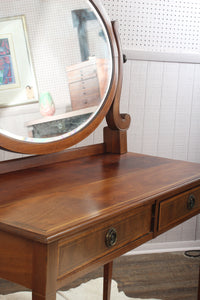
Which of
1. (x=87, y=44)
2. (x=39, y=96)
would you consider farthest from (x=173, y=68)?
(x=39, y=96)

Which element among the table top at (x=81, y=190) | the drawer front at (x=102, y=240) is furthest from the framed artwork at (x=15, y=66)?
the drawer front at (x=102, y=240)

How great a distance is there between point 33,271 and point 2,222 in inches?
5.7

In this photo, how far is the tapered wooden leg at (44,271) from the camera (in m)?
0.99

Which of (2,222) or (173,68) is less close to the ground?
(173,68)

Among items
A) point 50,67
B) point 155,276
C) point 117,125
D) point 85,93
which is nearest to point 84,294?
point 155,276

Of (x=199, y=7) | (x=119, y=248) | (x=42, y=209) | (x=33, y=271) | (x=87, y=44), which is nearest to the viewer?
(x=33, y=271)

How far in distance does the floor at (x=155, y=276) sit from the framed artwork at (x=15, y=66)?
4.41 ft

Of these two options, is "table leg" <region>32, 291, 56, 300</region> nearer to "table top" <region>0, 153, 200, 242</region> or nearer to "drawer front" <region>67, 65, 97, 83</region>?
"table top" <region>0, 153, 200, 242</region>

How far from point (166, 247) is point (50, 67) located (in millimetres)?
1878

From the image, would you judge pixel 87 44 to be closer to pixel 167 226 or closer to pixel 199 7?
pixel 167 226

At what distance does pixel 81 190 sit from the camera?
1.33 meters

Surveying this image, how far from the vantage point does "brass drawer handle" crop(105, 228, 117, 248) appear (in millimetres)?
1209

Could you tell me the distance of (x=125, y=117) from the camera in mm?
1911

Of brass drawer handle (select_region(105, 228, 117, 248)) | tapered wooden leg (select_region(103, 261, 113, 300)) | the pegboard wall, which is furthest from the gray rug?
the pegboard wall
